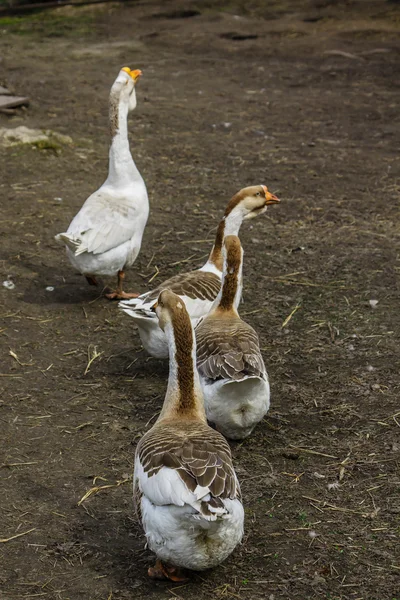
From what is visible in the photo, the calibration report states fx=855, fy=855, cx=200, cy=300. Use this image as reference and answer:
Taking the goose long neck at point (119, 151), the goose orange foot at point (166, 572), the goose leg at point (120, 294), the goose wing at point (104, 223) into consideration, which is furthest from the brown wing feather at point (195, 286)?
the goose orange foot at point (166, 572)

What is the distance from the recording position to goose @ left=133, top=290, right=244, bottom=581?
3.50 metres

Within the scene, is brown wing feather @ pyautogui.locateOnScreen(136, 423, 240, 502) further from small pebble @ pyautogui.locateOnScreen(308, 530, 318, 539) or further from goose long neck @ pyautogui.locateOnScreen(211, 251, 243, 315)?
goose long neck @ pyautogui.locateOnScreen(211, 251, 243, 315)

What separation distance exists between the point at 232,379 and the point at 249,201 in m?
2.16

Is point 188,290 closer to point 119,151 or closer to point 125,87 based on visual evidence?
point 119,151

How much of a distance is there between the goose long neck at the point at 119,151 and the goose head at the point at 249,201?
3.80 ft

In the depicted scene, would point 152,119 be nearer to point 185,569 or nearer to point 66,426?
point 66,426

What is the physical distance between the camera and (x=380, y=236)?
26.4 feet

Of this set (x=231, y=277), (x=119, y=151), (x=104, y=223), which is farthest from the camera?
(x=119, y=151)

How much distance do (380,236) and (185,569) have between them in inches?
188

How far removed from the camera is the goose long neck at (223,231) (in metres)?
→ 6.38

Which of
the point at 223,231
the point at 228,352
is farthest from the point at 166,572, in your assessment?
the point at 223,231

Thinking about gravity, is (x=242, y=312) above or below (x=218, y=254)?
below

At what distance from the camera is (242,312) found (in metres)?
6.82

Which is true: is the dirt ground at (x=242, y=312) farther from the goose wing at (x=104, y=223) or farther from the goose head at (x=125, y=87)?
the goose head at (x=125, y=87)
